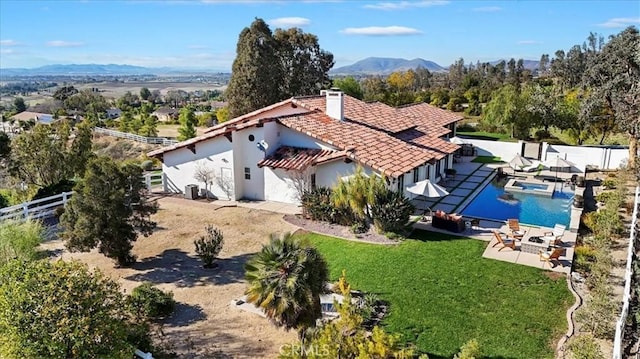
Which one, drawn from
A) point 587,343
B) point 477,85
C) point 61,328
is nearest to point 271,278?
point 61,328

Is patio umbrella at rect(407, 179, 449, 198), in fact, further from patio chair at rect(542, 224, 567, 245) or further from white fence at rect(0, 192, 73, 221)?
white fence at rect(0, 192, 73, 221)

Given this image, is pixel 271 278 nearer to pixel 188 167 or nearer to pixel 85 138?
pixel 188 167

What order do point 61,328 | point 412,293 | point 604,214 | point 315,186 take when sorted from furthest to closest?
point 315,186 → point 604,214 → point 412,293 → point 61,328

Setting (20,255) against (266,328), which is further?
(20,255)

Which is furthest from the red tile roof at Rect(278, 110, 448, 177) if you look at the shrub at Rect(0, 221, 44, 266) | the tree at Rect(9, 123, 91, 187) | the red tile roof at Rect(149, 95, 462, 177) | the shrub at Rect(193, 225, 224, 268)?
the tree at Rect(9, 123, 91, 187)

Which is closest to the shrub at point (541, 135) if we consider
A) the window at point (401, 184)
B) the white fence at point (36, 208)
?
the window at point (401, 184)

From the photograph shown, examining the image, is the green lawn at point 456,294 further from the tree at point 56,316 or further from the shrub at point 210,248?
the tree at point 56,316
